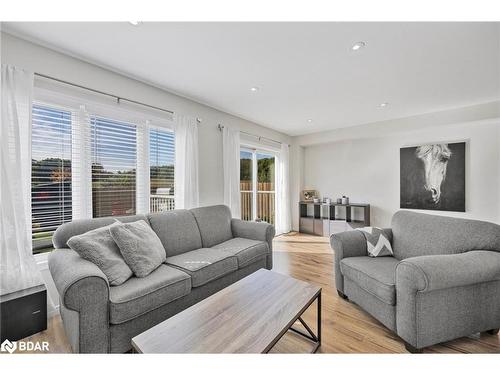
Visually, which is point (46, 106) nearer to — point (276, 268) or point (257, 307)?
point (257, 307)

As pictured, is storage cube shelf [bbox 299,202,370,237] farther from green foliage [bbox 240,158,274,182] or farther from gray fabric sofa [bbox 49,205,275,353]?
gray fabric sofa [bbox 49,205,275,353]

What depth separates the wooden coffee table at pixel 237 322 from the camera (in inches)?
43.5

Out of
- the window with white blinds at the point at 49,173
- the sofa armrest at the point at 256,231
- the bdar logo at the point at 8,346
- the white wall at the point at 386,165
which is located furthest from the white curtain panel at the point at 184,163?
the white wall at the point at 386,165

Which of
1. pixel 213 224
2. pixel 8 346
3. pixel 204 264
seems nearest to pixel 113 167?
pixel 213 224

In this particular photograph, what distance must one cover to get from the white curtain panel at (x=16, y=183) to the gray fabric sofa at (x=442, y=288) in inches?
110

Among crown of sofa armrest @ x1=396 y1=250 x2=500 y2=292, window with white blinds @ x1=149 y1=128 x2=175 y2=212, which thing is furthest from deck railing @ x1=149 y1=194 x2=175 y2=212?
crown of sofa armrest @ x1=396 y1=250 x2=500 y2=292

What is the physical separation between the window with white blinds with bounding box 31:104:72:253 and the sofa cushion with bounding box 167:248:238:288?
113 cm

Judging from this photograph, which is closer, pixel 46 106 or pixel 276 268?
pixel 46 106

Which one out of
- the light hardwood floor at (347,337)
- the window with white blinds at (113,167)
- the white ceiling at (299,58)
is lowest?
the light hardwood floor at (347,337)

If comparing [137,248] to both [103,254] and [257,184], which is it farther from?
[257,184]

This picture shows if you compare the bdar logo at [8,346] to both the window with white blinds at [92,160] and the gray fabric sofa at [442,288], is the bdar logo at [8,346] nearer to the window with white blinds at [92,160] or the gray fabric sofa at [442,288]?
the window with white blinds at [92,160]
